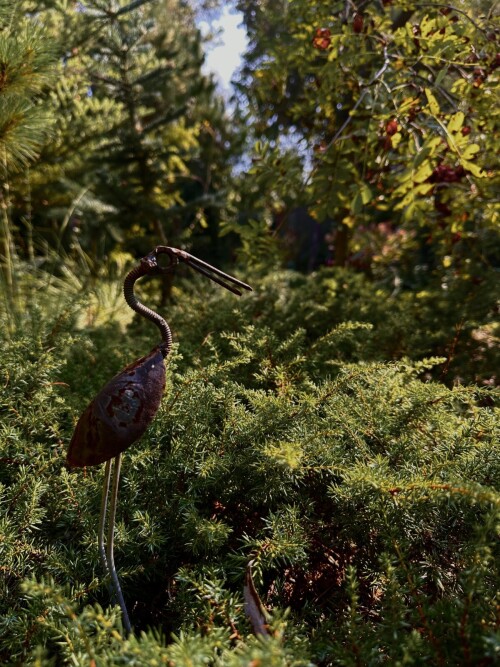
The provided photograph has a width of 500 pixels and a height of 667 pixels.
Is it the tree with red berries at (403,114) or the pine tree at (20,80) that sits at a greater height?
the tree with red berries at (403,114)

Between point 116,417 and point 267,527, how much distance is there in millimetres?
307

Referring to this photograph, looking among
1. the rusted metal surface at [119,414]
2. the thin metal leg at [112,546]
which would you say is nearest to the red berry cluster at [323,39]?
the rusted metal surface at [119,414]


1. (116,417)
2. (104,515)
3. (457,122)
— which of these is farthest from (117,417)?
(457,122)

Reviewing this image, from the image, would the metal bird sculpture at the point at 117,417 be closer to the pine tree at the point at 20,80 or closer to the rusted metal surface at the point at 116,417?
the rusted metal surface at the point at 116,417

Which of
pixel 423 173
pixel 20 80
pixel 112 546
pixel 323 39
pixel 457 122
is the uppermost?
pixel 323 39

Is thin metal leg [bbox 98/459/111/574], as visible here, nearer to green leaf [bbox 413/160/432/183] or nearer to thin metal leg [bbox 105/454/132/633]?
thin metal leg [bbox 105/454/132/633]

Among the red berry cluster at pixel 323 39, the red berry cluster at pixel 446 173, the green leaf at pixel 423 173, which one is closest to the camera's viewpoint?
the green leaf at pixel 423 173

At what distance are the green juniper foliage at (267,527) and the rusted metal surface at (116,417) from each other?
0.55 ft

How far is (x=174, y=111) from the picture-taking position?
9.12 ft

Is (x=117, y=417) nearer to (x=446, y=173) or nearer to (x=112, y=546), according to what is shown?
(x=112, y=546)

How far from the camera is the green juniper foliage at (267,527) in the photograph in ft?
2.04

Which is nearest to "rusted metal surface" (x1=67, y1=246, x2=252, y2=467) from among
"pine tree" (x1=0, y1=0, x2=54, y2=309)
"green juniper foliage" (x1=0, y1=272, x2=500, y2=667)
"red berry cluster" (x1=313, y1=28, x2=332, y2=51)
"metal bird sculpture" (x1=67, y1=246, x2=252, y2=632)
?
"metal bird sculpture" (x1=67, y1=246, x2=252, y2=632)

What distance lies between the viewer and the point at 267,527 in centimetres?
78

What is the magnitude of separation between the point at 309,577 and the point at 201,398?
399mm
